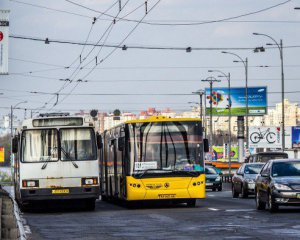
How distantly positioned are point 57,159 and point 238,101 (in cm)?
7430

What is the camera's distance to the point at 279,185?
995 inches

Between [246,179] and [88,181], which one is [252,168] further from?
[88,181]

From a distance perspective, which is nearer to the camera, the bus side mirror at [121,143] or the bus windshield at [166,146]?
the bus windshield at [166,146]

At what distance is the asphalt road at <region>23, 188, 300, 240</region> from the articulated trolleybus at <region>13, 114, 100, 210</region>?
154cm

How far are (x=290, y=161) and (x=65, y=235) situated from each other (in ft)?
31.1

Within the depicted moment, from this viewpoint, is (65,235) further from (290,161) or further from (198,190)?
(198,190)

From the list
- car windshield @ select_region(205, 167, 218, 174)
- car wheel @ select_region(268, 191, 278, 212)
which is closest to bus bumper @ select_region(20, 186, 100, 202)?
car wheel @ select_region(268, 191, 278, 212)

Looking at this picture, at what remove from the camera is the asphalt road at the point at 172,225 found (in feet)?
58.4

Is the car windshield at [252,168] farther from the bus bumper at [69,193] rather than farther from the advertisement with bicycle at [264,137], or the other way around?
the advertisement with bicycle at [264,137]

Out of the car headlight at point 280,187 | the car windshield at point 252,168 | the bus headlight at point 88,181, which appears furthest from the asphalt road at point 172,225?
the car windshield at point 252,168

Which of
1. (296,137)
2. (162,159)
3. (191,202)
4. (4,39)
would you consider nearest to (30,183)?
(162,159)

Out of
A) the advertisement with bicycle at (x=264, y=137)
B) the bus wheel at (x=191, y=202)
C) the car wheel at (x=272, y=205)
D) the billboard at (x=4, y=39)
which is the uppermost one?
the billboard at (x=4, y=39)

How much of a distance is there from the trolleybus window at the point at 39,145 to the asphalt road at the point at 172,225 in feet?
7.83

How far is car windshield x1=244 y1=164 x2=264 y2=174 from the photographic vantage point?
39.9m
